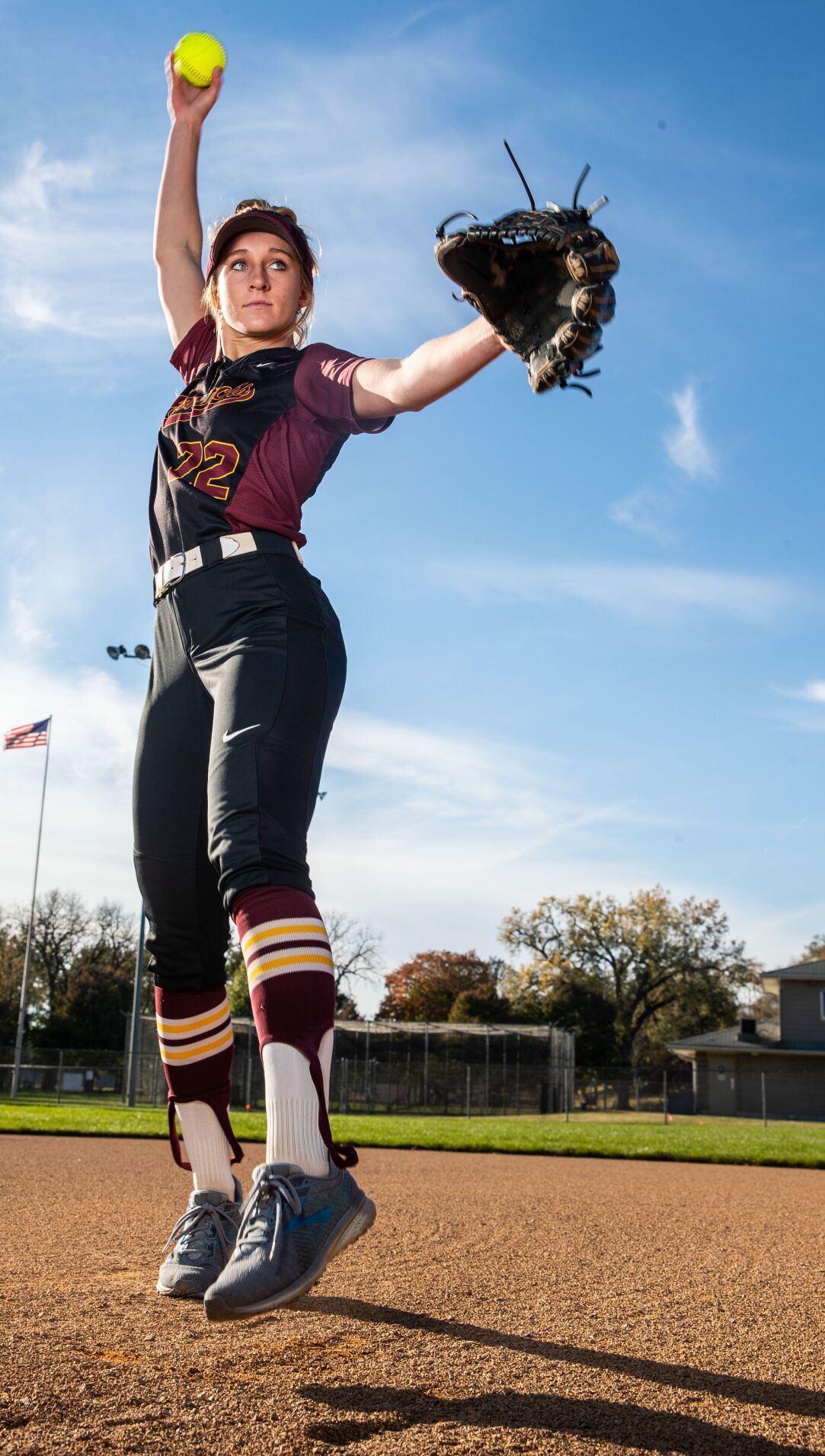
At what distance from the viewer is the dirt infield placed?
1.72 m

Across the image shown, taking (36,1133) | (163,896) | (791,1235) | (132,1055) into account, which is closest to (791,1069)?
(132,1055)

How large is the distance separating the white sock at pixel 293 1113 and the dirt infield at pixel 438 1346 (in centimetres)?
38

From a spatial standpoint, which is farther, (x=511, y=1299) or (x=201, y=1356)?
(x=511, y=1299)

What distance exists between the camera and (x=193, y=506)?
8.82ft

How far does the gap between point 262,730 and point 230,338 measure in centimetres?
127

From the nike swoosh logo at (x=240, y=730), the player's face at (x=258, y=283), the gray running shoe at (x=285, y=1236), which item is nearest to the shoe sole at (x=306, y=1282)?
the gray running shoe at (x=285, y=1236)

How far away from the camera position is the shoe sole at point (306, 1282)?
1.81 metres

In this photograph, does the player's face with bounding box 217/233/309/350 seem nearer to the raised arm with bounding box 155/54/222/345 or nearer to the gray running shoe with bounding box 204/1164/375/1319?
the raised arm with bounding box 155/54/222/345

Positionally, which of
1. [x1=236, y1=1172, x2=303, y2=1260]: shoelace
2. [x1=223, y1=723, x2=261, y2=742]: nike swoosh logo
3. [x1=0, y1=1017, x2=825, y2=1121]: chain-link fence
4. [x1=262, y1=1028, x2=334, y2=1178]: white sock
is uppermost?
[x1=223, y1=723, x2=261, y2=742]: nike swoosh logo

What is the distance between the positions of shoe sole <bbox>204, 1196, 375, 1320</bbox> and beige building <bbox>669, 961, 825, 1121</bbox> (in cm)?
4315

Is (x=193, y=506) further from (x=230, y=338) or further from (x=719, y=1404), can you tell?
(x=719, y=1404)

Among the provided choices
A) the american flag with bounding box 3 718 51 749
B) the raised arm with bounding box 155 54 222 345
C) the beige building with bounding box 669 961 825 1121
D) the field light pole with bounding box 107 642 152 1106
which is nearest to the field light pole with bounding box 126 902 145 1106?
the field light pole with bounding box 107 642 152 1106

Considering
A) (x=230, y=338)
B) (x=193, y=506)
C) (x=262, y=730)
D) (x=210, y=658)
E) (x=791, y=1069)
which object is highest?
(x=230, y=338)

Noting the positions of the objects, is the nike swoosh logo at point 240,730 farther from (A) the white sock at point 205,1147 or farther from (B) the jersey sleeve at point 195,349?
(B) the jersey sleeve at point 195,349
